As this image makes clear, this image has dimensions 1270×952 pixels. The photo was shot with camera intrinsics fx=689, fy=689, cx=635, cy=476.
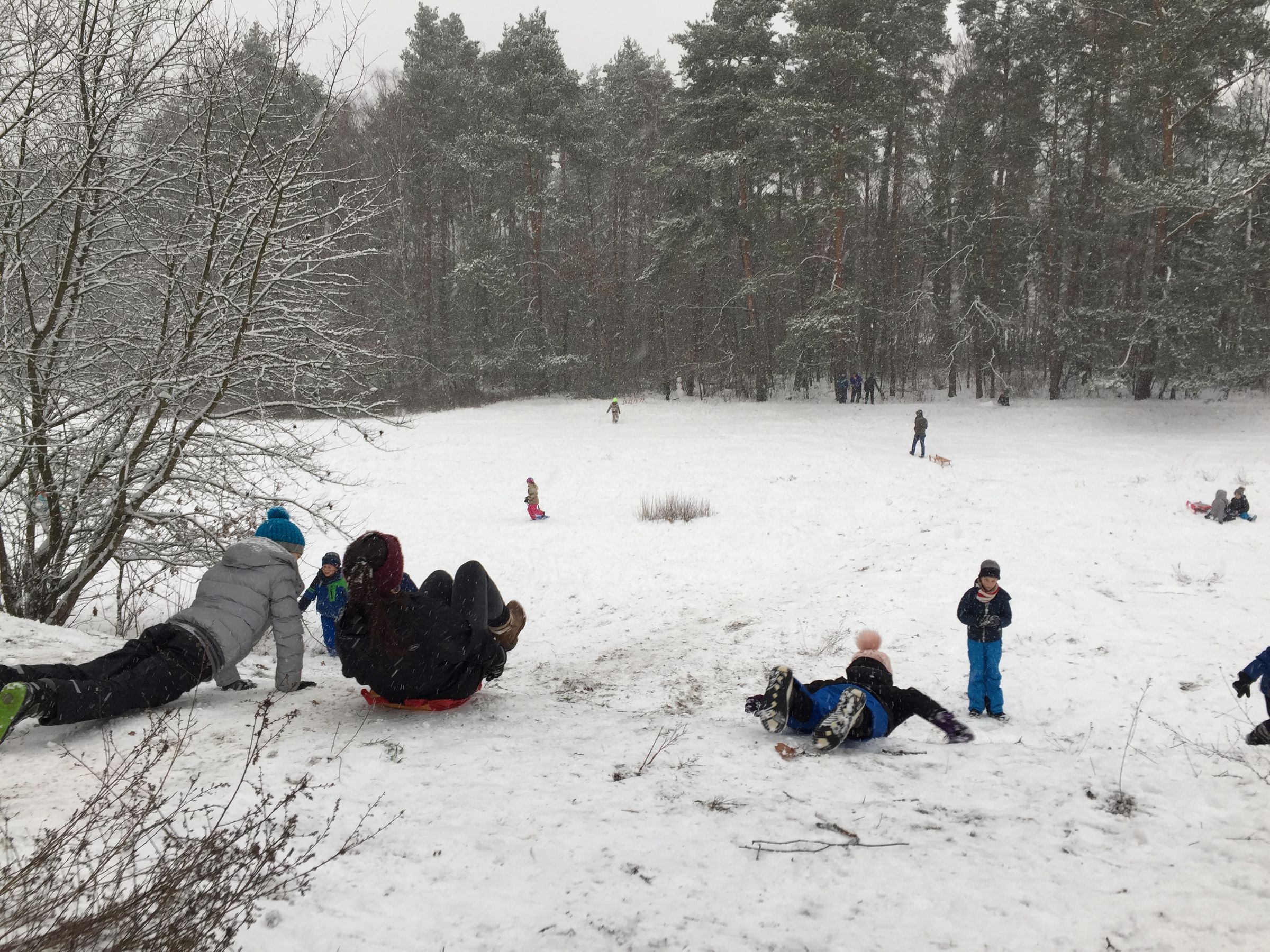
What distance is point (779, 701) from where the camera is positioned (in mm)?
4566

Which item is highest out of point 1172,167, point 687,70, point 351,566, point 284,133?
point 687,70

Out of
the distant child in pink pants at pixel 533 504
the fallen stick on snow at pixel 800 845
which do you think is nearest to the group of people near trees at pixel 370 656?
the fallen stick on snow at pixel 800 845

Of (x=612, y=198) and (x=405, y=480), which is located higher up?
(x=612, y=198)

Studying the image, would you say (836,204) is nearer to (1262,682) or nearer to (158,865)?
(1262,682)

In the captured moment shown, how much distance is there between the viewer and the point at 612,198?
36281mm

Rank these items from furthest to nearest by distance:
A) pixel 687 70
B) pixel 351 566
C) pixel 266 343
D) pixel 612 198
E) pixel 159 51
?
pixel 612 198 < pixel 687 70 < pixel 266 343 < pixel 159 51 < pixel 351 566

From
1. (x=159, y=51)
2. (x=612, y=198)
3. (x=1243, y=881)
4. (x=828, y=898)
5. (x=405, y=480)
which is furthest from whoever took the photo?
(x=612, y=198)

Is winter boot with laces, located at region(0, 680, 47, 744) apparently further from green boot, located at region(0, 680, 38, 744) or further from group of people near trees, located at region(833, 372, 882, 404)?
group of people near trees, located at region(833, 372, 882, 404)

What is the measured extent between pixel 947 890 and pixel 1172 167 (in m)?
25.4

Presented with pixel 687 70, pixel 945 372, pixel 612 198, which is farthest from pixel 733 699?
pixel 612 198

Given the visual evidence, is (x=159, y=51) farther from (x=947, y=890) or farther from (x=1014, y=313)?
(x=1014, y=313)

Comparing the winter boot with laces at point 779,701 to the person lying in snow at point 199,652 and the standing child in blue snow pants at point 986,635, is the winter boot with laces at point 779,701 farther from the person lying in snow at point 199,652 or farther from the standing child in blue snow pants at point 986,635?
the person lying in snow at point 199,652

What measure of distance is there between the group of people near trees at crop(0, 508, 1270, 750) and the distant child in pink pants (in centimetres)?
1021

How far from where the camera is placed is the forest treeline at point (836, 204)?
72.6ft
